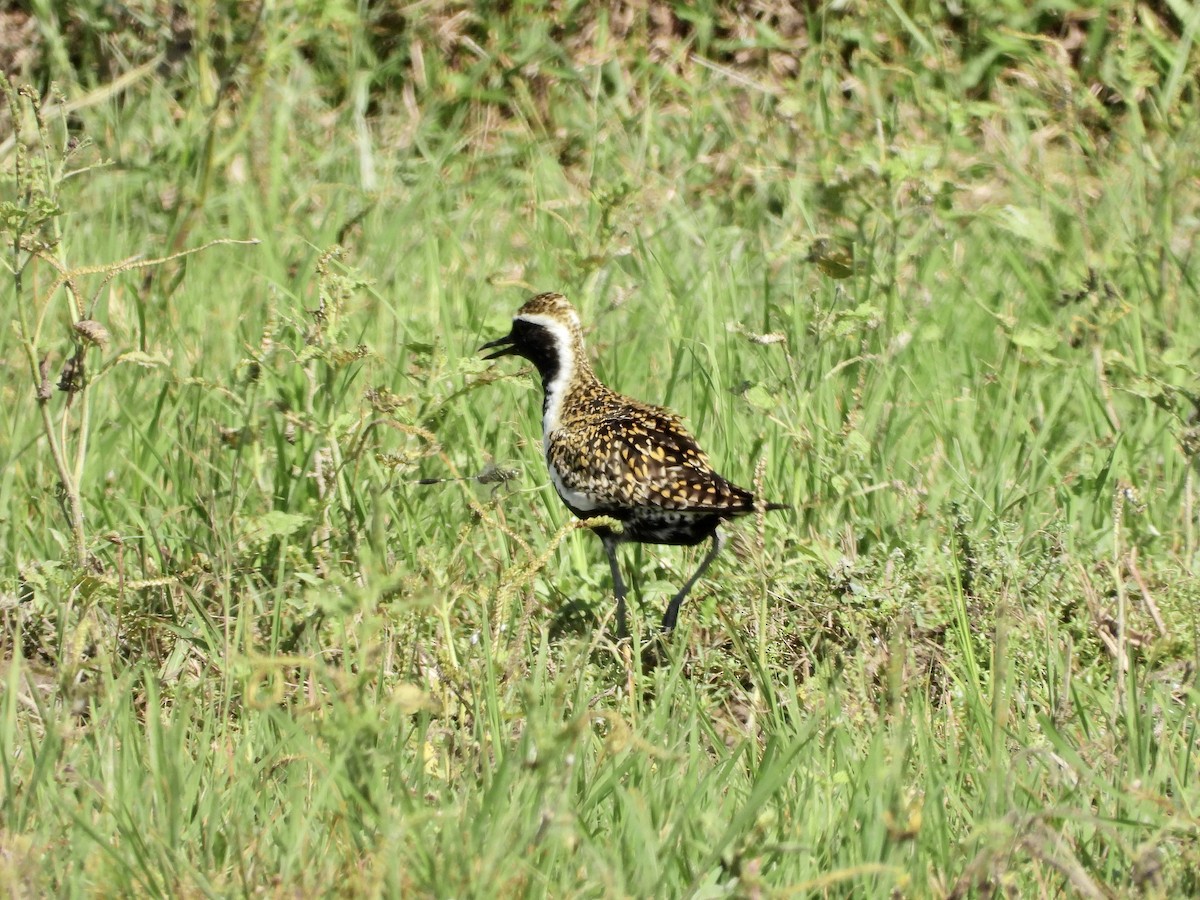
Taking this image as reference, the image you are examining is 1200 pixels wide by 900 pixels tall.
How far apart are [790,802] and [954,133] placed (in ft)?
12.6

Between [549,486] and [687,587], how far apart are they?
817 mm

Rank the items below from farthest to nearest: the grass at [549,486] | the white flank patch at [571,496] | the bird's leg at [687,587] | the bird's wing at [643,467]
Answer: the white flank patch at [571,496], the bird's leg at [687,587], the bird's wing at [643,467], the grass at [549,486]

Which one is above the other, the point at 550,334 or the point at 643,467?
the point at 550,334

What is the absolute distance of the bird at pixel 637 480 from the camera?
15.1ft

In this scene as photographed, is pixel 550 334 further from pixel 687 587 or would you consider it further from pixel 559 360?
pixel 687 587

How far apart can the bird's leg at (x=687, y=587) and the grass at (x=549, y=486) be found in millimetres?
69

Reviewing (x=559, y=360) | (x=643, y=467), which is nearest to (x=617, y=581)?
(x=643, y=467)

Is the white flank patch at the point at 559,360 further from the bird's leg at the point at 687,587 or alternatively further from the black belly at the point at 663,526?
the bird's leg at the point at 687,587

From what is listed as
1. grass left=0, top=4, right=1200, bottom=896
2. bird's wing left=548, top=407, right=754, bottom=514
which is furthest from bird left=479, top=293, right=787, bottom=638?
grass left=0, top=4, right=1200, bottom=896

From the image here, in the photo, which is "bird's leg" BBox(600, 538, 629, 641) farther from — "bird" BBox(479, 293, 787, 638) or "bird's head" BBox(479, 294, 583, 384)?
"bird's head" BBox(479, 294, 583, 384)

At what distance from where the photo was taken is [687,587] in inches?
185

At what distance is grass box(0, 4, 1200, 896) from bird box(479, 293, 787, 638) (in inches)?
5.0

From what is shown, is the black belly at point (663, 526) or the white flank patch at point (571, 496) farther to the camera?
the white flank patch at point (571, 496)

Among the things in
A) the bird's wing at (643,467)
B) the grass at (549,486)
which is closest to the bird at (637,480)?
the bird's wing at (643,467)
